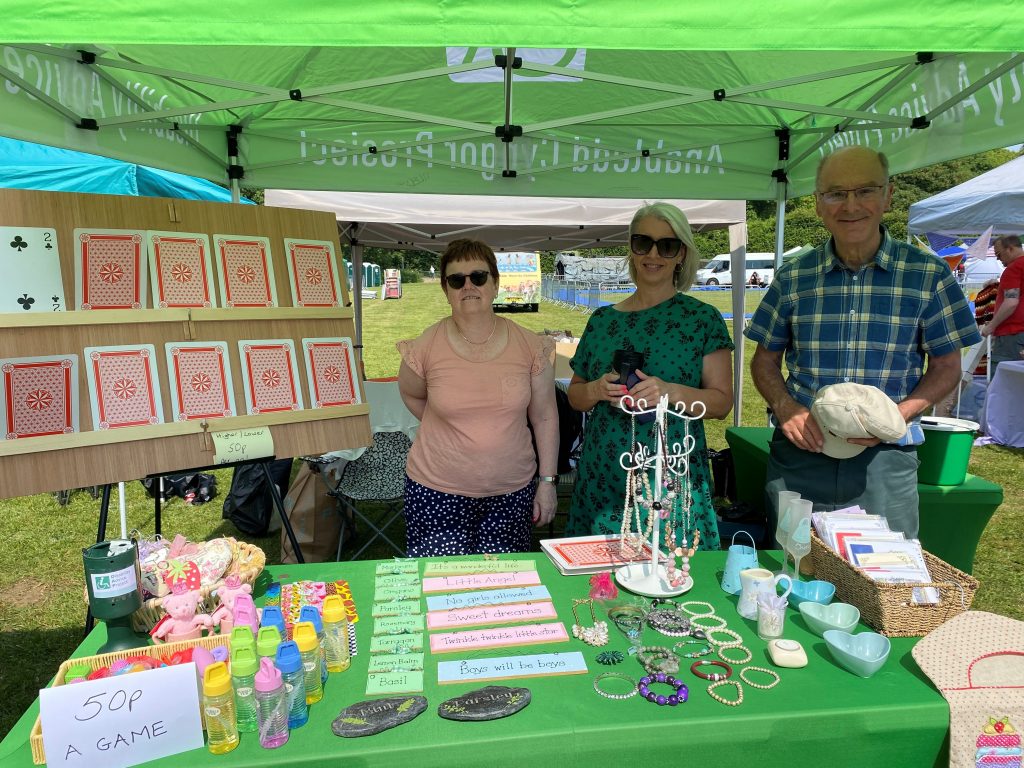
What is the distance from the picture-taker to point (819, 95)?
318 cm

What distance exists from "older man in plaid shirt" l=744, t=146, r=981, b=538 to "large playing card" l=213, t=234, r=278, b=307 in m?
1.67

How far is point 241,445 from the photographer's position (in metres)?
1.92

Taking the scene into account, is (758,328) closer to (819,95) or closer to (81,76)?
(819,95)

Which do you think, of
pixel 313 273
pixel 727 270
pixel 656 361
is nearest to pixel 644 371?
Answer: pixel 656 361

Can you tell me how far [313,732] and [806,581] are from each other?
4.13 ft

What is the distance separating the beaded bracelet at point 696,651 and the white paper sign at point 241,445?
4.36 feet

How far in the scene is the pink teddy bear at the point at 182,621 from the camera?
4.32 feet

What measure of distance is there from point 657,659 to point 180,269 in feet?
5.54

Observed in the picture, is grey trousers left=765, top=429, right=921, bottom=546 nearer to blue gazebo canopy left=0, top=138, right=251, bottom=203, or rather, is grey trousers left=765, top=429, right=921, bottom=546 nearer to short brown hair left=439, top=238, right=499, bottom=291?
short brown hair left=439, top=238, right=499, bottom=291

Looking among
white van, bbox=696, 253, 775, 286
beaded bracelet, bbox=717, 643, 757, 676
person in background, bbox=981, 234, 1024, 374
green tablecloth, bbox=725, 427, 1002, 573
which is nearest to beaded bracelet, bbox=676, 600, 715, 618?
beaded bracelet, bbox=717, 643, 757, 676

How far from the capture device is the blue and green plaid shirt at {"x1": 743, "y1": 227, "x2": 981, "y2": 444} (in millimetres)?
1829

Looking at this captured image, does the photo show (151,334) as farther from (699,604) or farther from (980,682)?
(980,682)

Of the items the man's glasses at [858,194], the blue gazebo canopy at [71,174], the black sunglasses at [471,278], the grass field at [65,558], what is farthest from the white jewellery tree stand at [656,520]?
the blue gazebo canopy at [71,174]

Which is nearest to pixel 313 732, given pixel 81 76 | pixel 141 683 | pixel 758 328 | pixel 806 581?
pixel 141 683
